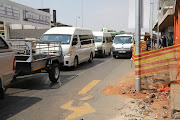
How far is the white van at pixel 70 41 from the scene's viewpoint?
11.5 metres

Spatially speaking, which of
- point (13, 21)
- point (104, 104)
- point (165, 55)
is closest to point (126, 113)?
point (104, 104)

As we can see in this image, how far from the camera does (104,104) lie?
5863 mm

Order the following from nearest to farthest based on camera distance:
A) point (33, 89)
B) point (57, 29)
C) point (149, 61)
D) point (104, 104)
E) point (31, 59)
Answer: point (104, 104)
point (31, 59)
point (33, 89)
point (149, 61)
point (57, 29)

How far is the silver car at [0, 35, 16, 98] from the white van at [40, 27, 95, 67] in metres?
5.52

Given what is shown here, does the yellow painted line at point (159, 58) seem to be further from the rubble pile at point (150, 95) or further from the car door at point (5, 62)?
the car door at point (5, 62)

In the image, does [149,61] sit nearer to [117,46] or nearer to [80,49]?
[80,49]

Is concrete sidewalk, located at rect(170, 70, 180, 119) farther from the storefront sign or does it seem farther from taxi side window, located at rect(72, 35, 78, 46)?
the storefront sign

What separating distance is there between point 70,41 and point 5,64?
633 centimetres

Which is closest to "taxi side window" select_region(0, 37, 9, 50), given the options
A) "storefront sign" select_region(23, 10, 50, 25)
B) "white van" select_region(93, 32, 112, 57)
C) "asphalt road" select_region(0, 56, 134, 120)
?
"asphalt road" select_region(0, 56, 134, 120)

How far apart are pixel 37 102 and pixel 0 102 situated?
1039 millimetres

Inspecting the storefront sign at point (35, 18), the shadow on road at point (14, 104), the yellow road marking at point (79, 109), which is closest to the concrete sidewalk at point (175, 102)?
the yellow road marking at point (79, 109)

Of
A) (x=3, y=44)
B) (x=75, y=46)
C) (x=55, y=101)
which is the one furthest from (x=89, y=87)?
(x=75, y=46)

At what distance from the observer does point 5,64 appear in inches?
222

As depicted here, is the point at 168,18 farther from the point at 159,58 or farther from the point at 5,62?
the point at 5,62
